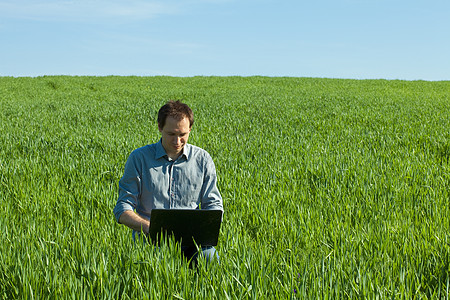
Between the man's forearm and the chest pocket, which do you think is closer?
the man's forearm

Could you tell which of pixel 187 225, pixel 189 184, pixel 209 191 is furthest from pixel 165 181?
pixel 187 225

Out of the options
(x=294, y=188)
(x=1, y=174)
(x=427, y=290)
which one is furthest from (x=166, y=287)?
(x=1, y=174)

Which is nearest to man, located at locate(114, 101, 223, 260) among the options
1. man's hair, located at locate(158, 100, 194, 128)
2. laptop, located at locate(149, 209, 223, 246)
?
man's hair, located at locate(158, 100, 194, 128)

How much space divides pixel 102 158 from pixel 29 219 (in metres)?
3.22

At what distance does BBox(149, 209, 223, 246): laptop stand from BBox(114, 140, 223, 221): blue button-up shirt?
37cm

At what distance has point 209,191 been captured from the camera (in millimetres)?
3301

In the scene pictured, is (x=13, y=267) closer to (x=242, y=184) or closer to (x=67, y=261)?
(x=67, y=261)

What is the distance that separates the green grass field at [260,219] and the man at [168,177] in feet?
0.91

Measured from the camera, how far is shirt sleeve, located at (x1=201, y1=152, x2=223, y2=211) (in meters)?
3.27

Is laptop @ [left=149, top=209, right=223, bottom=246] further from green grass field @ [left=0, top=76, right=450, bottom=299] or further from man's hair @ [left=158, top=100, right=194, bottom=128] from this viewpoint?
man's hair @ [left=158, top=100, right=194, bottom=128]

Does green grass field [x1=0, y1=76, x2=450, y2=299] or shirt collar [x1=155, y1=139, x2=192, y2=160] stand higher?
shirt collar [x1=155, y1=139, x2=192, y2=160]

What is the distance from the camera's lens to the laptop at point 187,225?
8.84 feet

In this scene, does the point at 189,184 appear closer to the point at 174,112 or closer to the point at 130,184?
the point at 130,184

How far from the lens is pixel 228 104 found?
17750 mm
